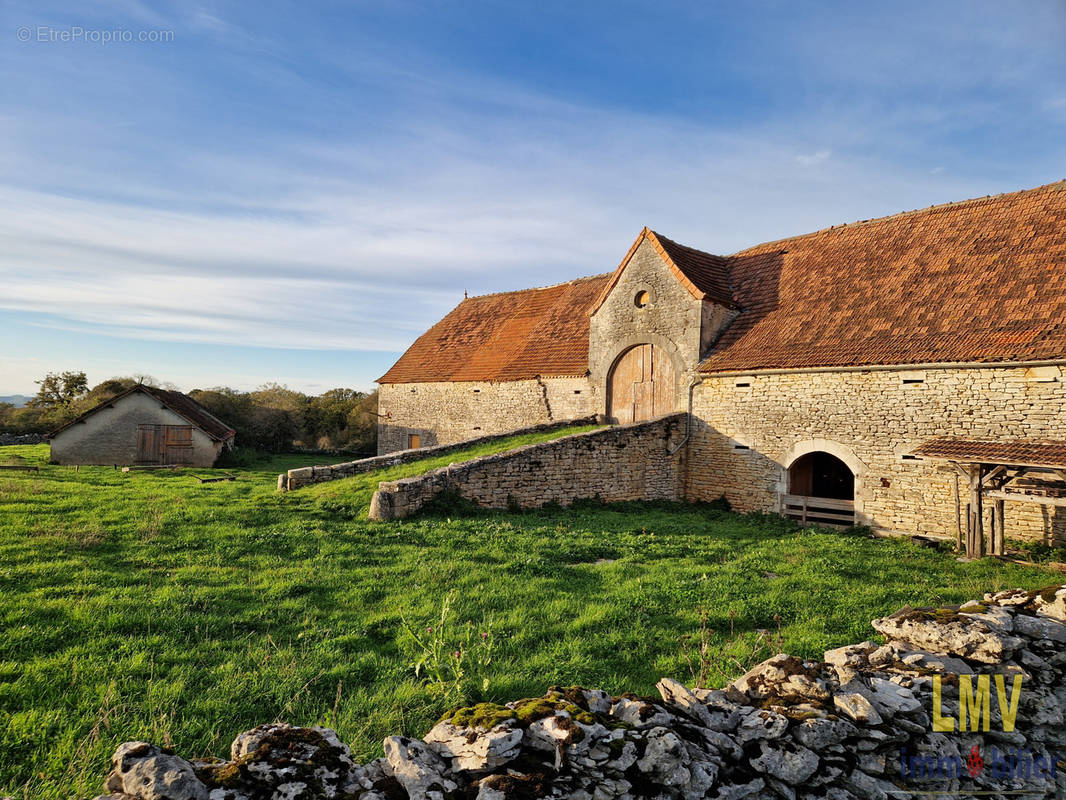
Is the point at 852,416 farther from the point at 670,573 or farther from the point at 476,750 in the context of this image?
the point at 476,750

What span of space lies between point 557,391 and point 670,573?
1215 cm

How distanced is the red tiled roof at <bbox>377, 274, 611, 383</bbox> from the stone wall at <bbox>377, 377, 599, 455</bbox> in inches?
15.8

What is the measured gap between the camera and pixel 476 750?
2783mm

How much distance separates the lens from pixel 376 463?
17.0 meters

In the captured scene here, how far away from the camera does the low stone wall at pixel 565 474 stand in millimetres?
12164

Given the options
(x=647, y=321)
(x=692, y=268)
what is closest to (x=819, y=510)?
(x=647, y=321)

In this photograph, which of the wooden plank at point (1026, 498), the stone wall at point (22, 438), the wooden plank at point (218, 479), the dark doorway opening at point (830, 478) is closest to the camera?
the wooden plank at point (1026, 498)

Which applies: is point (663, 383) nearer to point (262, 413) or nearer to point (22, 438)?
point (262, 413)

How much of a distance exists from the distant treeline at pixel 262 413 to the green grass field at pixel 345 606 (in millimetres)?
20854

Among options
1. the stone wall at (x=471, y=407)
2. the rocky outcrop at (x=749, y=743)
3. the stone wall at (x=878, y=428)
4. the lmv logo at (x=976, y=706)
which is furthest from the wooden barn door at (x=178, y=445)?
the lmv logo at (x=976, y=706)

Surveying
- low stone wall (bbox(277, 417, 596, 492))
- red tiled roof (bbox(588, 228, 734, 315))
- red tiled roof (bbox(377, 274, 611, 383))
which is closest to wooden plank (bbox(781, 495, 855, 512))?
red tiled roof (bbox(588, 228, 734, 315))

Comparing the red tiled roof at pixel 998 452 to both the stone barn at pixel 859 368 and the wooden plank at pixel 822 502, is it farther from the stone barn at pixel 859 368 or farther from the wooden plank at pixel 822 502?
the wooden plank at pixel 822 502

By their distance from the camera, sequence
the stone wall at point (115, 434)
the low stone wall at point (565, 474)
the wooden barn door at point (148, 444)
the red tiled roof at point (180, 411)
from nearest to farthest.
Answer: the low stone wall at point (565, 474)
the stone wall at point (115, 434)
the red tiled roof at point (180, 411)
the wooden barn door at point (148, 444)

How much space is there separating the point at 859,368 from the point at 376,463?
42.3ft
